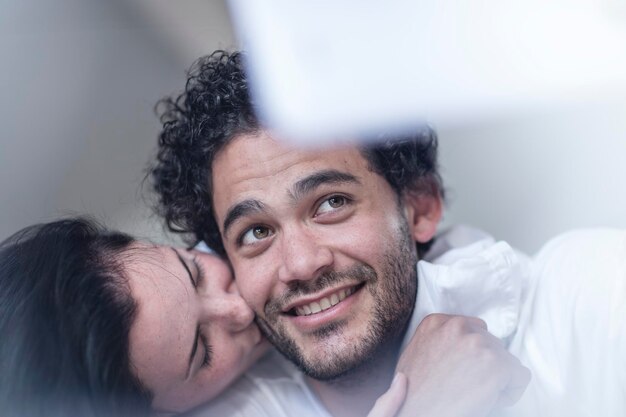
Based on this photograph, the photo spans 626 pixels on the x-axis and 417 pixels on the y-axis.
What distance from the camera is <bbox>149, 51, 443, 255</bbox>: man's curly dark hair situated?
771 mm

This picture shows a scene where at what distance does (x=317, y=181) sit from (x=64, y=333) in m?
0.30

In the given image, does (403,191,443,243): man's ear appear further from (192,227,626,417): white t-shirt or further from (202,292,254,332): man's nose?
(202,292,254,332): man's nose

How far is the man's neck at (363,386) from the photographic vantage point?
75 cm

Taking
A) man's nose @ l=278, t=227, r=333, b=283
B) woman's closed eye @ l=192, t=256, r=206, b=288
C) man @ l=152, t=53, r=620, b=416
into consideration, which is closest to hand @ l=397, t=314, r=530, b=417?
man @ l=152, t=53, r=620, b=416

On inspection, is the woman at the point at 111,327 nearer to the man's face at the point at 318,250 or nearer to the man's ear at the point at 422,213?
the man's face at the point at 318,250

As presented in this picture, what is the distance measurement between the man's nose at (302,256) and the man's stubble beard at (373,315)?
0.01 meters

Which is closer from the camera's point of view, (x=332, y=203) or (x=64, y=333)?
(x=64, y=333)

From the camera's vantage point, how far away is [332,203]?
0.73 meters

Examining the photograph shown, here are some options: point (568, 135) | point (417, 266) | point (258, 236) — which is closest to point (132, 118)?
point (258, 236)

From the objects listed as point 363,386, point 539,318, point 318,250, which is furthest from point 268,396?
point 539,318

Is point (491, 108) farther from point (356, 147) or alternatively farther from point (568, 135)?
point (356, 147)

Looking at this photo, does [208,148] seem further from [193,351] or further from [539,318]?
[539,318]

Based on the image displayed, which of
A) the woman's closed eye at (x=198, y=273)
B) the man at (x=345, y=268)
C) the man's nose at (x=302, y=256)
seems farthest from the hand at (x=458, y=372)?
the woman's closed eye at (x=198, y=273)

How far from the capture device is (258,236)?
2.45 feet
